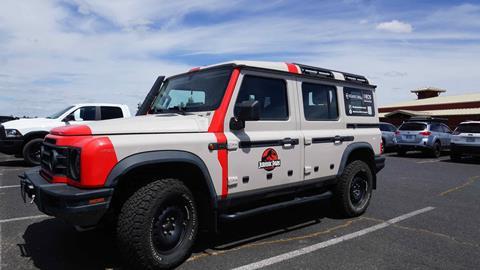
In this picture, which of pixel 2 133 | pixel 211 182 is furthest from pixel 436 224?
pixel 2 133

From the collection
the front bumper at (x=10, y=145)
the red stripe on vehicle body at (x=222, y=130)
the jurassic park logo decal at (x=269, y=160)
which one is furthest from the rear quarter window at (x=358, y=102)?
the front bumper at (x=10, y=145)

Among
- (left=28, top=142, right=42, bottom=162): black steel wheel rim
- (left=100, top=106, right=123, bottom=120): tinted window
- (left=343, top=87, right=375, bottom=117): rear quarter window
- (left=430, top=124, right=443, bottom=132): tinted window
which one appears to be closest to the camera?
(left=343, top=87, right=375, bottom=117): rear quarter window

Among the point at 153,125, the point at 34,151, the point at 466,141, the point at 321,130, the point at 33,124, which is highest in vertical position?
the point at 33,124

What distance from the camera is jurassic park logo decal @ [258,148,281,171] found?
15.6 ft

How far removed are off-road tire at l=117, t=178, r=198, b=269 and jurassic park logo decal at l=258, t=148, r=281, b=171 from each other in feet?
3.43

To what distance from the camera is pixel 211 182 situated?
4227 millimetres

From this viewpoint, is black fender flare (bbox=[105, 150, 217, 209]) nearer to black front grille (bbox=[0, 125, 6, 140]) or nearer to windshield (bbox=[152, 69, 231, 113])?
windshield (bbox=[152, 69, 231, 113])

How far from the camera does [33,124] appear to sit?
11695 mm

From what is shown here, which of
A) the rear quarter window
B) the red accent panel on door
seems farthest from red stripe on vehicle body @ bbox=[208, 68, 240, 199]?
the rear quarter window

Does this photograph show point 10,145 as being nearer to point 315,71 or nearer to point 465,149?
point 315,71

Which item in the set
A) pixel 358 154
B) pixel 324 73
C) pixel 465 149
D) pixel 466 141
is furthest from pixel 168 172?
pixel 466 141

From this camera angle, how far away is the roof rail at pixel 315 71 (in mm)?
5476

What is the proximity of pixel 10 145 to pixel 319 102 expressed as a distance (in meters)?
9.59

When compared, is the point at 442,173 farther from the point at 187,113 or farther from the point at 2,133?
the point at 2,133
